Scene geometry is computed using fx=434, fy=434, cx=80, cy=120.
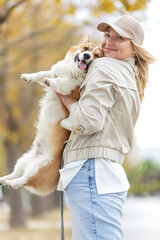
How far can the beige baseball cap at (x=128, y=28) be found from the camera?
108 inches

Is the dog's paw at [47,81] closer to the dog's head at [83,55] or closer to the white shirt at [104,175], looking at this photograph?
the dog's head at [83,55]

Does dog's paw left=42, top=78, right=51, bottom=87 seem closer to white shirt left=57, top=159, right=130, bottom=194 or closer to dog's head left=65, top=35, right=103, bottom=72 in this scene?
dog's head left=65, top=35, right=103, bottom=72

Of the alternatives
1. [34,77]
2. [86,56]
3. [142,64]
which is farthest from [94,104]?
[34,77]

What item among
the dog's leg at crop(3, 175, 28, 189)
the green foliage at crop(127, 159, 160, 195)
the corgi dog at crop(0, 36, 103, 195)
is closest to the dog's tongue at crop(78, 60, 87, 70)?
the corgi dog at crop(0, 36, 103, 195)

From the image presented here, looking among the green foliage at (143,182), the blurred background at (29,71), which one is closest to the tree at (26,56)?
the blurred background at (29,71)

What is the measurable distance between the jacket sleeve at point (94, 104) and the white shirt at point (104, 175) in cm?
21

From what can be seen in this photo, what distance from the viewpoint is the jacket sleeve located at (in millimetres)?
2490

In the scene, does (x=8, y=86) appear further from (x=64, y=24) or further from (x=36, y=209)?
(x=36, y=209)

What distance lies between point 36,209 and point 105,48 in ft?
55.1

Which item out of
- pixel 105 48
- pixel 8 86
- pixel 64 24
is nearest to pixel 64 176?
pixel 105 48

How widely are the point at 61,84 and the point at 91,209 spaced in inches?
40.4

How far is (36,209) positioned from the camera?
62.2 ft

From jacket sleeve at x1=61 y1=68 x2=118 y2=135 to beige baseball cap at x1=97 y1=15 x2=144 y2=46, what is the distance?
0.32 m

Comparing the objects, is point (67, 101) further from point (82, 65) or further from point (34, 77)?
point (34, 77)
